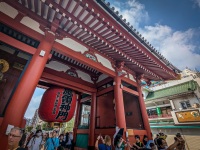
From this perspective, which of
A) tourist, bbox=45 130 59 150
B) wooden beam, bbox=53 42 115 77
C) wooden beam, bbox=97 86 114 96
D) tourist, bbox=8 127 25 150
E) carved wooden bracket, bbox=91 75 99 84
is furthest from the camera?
carved wooden bracket, bbox=91 75 99 84

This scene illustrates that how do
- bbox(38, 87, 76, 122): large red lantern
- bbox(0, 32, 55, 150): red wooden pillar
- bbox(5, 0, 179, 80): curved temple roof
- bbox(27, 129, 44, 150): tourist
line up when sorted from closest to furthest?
bbox(0, 32, 55, 150): red wooden pillar, bbox(5, 0, 179, 80): curved temple roof, bbox(27, 129, 44, 150): tourist, bbox(38, 87, 76, 122): large red lantern

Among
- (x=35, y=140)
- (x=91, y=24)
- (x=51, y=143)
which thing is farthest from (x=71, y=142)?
(x=91, y=24)

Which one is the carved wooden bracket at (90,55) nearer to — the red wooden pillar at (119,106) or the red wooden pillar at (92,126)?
the red wooden pillar at (119,106)

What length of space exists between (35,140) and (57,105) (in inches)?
67.2

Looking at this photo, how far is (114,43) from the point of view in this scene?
457 cm

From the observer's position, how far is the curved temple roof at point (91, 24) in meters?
3.21

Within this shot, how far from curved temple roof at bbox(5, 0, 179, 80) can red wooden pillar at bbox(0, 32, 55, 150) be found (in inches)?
35.7

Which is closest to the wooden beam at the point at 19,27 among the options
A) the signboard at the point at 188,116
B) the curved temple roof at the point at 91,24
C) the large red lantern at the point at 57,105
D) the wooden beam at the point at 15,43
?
the wooden beam at the point at 15,43

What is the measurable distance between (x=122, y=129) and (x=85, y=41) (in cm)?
408

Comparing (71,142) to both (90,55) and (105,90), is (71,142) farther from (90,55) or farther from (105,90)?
(90,55)

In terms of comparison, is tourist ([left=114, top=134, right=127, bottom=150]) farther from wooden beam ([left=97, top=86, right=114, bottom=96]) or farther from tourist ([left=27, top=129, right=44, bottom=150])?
tourist ([left=27, top=129, right=44, bottom=150])

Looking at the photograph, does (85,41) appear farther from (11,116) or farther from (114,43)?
(11,116)

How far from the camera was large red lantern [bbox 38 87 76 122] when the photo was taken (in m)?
4.95

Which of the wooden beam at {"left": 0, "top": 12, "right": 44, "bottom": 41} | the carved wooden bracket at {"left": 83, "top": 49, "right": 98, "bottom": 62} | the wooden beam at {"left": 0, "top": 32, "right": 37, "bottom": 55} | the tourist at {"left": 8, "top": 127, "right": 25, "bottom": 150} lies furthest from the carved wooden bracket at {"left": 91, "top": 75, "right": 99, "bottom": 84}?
the tourist at {"left": 8, "top": 127, "right": 25, "bottom": 150}
